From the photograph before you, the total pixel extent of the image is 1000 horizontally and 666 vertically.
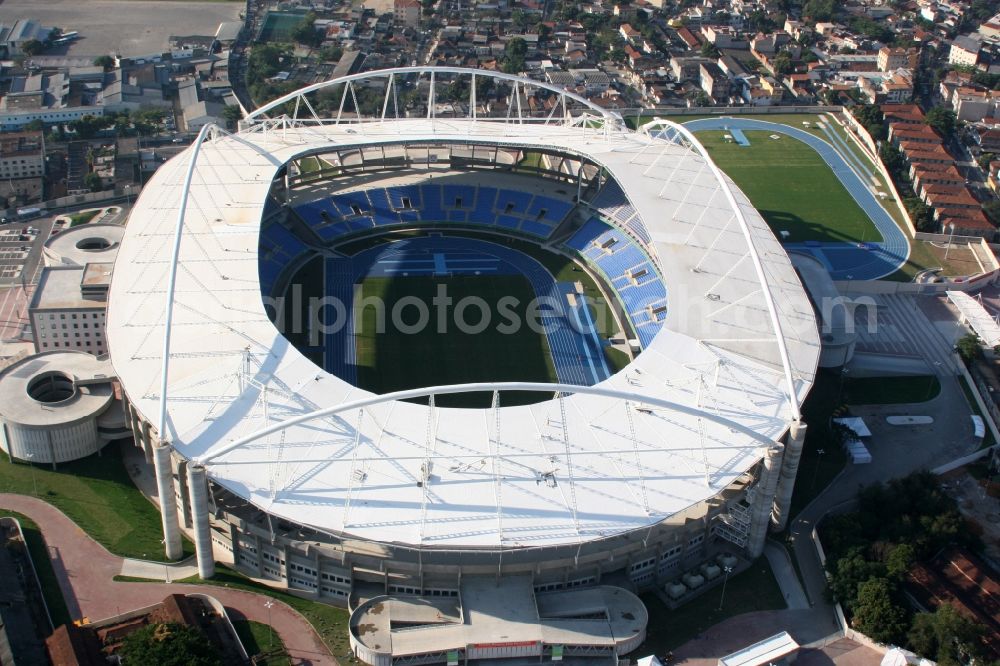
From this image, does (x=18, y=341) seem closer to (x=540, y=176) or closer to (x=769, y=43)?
(x=540, y=176)

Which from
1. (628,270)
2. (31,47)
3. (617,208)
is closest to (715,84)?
(617,208)

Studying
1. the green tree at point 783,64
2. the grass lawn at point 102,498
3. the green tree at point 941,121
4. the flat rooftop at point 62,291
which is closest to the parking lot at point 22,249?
the flat rooftop at point 62,291

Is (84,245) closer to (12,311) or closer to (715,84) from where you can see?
(12,311)

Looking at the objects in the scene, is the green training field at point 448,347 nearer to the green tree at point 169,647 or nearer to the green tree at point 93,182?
the green tree at point 169,647

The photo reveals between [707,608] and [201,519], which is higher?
[201,519]

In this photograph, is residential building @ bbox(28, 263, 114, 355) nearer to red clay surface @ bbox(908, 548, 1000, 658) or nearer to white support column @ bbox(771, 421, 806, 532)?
white support column @ bbox(771, 421, 806, 532)

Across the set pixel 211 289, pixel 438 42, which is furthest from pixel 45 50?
pixel 211 289
